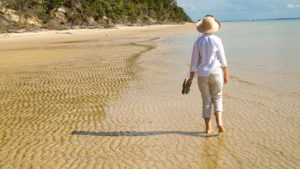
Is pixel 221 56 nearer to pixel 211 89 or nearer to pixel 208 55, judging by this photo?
pixel 208 55

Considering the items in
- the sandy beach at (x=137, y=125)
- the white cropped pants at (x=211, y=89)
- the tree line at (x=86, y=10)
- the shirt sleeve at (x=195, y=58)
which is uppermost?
the tree line at (x=86, y=10)

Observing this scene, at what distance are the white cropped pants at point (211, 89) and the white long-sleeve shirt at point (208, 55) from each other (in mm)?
100

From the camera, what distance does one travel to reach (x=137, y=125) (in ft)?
16.1

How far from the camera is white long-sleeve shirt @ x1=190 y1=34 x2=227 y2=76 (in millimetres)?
3906

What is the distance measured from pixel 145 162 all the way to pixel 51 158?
1.33 m

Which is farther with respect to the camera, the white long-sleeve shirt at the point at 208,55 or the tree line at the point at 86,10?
the tree line at the point at 86,10

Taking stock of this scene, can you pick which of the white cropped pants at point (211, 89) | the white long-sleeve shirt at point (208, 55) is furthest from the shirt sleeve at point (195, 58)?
the white cropped pants at point (211, 89)

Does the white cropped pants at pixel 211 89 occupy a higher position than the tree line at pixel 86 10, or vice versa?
the tree line at pixel 86 10

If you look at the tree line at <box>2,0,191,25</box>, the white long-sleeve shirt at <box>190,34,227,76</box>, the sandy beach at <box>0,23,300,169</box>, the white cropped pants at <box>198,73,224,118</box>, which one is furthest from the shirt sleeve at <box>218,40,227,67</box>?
the tree line at <box>2,0,191,25</box>

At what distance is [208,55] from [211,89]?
0.55 meters

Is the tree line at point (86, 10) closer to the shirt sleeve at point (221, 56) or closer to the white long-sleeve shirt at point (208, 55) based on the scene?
the white long-sleeve shirt at point (208, 55)

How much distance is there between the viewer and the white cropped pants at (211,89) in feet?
13.1

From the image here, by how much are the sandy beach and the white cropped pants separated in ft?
1.73

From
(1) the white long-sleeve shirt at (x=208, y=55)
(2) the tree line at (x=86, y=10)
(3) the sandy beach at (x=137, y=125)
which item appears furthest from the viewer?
(2) the tree line at (x=86, y=10)
